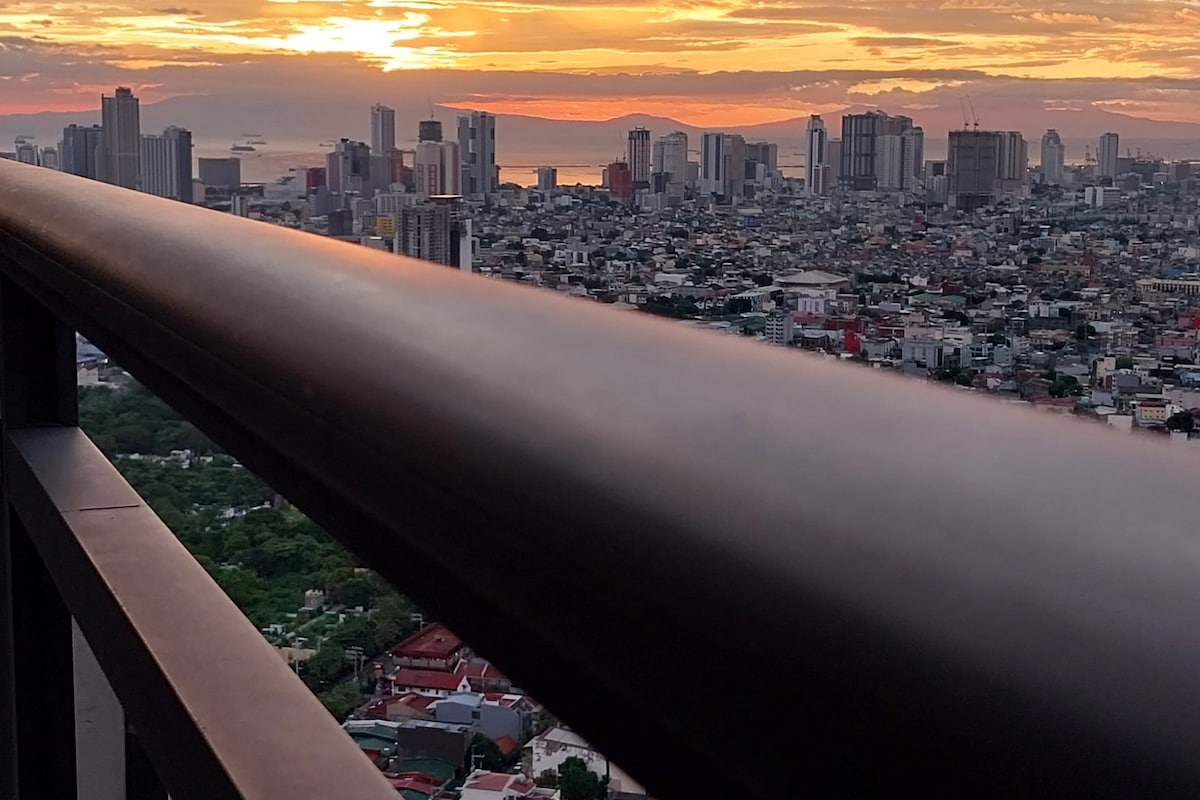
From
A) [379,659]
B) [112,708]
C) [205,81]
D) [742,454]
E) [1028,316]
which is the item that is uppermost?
[205,81]

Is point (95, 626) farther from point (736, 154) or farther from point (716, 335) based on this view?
point (736, 154)

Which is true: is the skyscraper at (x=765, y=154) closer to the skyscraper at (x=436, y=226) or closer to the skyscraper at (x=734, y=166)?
the skyscraper at (x=734, y=166)

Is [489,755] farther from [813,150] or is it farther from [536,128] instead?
[536,128]

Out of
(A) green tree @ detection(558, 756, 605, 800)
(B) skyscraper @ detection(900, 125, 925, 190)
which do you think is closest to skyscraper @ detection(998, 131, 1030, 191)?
(B) skyscraper @ detection(900, 125, 925, 190)

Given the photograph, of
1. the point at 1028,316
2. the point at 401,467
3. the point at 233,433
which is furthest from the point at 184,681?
the point at 1028,316

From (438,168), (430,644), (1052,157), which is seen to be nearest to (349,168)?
(438,168)
